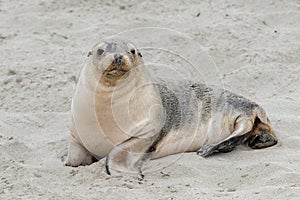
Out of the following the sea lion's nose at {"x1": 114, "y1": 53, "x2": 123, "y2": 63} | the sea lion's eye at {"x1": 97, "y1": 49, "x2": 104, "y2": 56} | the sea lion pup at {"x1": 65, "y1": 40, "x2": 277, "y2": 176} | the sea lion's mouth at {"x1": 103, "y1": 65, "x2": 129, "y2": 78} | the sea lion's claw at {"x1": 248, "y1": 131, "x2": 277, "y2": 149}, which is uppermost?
the sea lion's nose at {"x1": 114, "y1": 53, "x2": 123, "y2": 63}

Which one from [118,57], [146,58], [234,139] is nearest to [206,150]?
[234,139]

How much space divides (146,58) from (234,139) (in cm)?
188

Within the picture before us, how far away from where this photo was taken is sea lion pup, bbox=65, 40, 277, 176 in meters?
4.36

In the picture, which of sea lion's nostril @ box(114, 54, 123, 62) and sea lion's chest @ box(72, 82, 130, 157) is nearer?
sea lion's nostril @ box(114, 54, 123, 62)

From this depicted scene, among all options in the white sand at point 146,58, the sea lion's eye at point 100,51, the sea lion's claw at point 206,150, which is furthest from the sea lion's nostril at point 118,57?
the sea lion's claw at point 206,150

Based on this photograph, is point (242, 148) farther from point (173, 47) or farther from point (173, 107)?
point (173, 47)

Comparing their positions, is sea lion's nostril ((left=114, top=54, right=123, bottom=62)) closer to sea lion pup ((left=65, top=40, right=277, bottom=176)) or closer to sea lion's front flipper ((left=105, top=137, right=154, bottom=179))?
sea lion pup ((left=65, top=40, right=277, bottom=176))

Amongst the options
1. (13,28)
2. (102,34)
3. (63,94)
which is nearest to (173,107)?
(63,94)

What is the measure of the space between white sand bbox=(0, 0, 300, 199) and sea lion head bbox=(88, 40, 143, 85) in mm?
495

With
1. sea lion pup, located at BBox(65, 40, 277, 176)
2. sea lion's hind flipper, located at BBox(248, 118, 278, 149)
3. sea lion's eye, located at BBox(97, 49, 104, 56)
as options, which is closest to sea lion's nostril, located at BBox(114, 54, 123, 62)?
sea lion pup, located at BBox(65, 40, 277, 176)

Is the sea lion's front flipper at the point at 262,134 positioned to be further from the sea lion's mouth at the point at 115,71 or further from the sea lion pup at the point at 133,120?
the sea lion's mouth at the point at 115,71

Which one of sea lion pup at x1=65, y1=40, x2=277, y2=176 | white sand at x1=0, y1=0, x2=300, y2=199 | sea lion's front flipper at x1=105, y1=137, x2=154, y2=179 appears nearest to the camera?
white sand at x1=0, y1=0, x2=300, y2=199

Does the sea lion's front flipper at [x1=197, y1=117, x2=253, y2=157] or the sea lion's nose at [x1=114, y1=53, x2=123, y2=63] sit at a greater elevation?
the sea lion's nose at [x1=114, y1=53, x2=123, y2=63]

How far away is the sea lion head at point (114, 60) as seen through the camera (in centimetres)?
428
